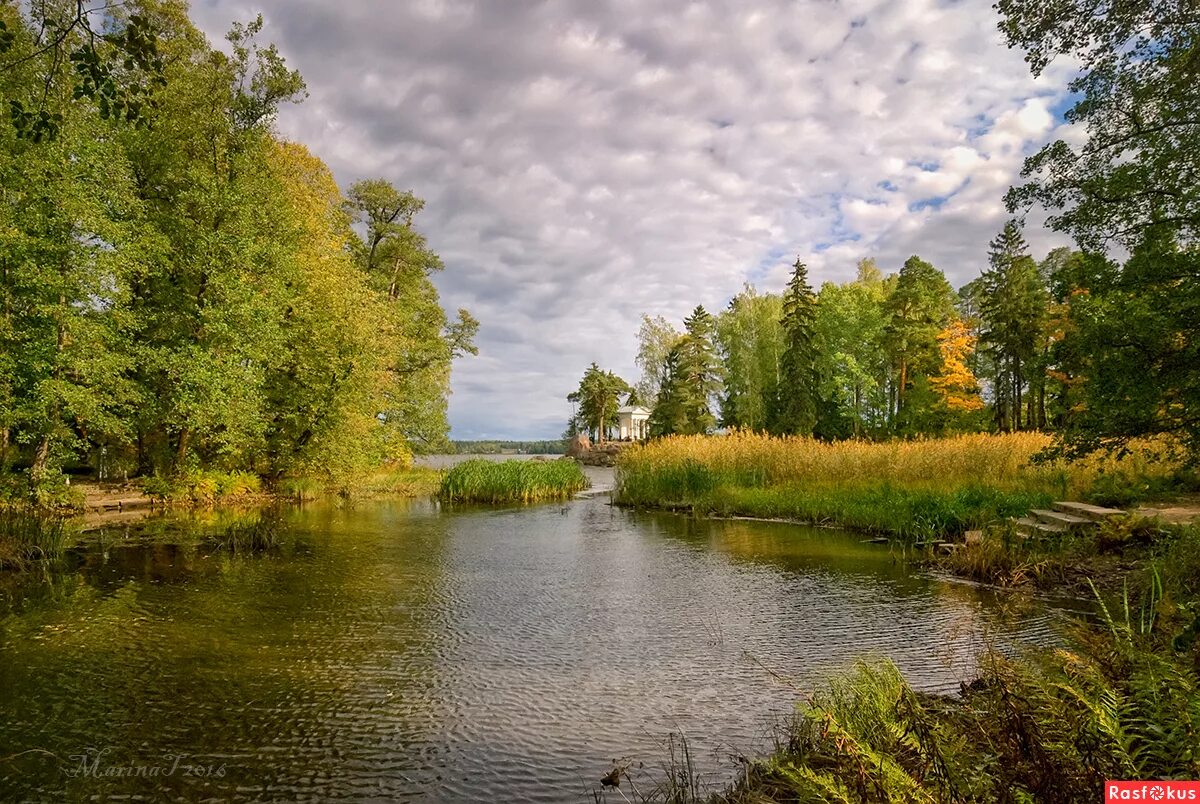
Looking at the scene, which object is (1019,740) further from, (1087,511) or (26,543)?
(26,543)

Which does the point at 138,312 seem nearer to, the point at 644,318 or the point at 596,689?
the point at 596,689

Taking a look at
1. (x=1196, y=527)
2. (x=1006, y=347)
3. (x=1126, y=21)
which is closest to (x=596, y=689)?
(x=1196, y=527)

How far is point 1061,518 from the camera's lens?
36.0ft

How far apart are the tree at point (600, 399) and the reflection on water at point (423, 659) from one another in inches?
2582

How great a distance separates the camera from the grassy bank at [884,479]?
42.9 ft

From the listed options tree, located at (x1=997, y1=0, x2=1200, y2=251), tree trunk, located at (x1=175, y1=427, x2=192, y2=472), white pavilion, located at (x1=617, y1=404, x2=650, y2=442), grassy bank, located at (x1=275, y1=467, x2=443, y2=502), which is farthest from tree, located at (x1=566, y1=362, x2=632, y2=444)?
tree, located at (x1=997, y1=0, x2=1200, y2=251)

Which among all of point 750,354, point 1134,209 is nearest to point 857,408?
point 750,354

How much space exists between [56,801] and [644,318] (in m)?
58.0

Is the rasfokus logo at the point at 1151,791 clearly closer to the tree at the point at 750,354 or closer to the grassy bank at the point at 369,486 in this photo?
the grassy bank at the point at 369,486

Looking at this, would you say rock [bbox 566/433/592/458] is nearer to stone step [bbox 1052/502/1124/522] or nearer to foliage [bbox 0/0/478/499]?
foliage [bbox 0/0/478/499]

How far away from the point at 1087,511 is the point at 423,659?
1114 cm

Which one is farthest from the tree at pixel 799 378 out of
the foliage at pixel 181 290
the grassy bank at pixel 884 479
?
the foliage at pixel 181 290

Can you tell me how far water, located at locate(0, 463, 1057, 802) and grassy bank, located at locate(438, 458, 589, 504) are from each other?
11.3 meters

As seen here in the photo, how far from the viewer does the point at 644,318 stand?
198 feet
